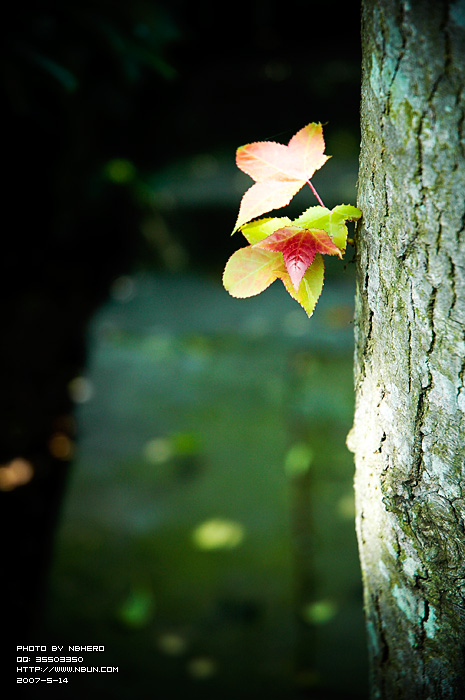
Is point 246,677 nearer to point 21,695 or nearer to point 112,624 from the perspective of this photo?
point 112,624

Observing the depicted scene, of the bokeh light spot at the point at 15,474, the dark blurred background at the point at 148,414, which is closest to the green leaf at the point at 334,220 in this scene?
the dark blurred background at the point at 148,414

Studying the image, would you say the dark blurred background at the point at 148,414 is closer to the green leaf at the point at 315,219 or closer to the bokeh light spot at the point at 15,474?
the bokeh light spot at the point at 15,474

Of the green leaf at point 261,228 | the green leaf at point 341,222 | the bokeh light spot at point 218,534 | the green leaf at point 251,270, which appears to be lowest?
the bokeh light spot at point 218,534

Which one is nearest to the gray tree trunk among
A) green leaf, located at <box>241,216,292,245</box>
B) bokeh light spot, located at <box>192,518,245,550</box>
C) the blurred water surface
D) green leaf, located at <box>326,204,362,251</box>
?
green leaf, located at <box>326,204,362,251</box>

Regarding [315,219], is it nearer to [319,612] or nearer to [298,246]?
[298,246]

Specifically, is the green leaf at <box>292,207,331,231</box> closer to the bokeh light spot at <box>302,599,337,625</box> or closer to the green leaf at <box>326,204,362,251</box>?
the green leaf at <box>326,204,362,251</box>

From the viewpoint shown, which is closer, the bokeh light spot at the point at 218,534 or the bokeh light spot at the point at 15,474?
the bokeh light spot at the point at 218,534
